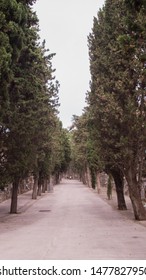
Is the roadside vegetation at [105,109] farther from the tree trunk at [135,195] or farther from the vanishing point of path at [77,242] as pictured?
the vanishing point of path at [77,242]

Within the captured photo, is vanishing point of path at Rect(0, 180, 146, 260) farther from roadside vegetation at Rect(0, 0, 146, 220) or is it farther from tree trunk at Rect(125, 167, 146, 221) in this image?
roadside vegetation at Rect(0, 0, 146, 220)

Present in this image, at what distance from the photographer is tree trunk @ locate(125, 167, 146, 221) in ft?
65.5

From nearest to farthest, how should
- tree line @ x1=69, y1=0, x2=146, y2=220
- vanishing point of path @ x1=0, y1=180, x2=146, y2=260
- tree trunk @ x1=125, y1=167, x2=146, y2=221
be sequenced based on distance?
1. vanishing point of path @ x1=0, y1=180, x2=146, y2=260
2. tree line @ x1=69, y1=0, x2=146, y2=220
3. tree trunk @ x1=125, y1=167, x2=146, y2=221

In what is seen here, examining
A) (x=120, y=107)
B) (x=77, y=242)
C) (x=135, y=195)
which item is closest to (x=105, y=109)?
(x=120, y=107)

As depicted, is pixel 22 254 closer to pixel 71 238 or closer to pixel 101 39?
pixel 71 238

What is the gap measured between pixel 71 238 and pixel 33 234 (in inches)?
78.7

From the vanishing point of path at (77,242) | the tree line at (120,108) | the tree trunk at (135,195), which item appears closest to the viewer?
the vanishing point of path at (77,242)

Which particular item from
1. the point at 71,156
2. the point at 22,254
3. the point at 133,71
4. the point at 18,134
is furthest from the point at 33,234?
the point at 71,156

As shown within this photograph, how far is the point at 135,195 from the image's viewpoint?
1992cm

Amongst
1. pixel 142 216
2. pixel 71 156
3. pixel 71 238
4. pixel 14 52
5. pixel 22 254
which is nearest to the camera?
pixel 22 254

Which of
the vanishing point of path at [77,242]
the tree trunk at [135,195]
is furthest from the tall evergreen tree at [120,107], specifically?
the vanishing point of path at [77,242]

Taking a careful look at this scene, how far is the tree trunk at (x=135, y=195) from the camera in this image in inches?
786

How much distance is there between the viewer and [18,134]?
66.4 ft

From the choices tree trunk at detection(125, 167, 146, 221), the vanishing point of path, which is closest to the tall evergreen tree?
tree trunk at detection(125, 167, 146, 221)
